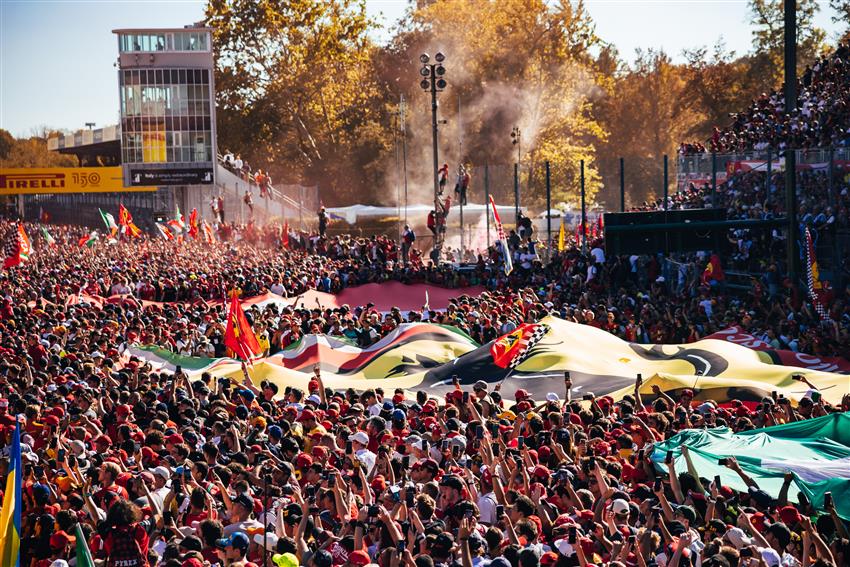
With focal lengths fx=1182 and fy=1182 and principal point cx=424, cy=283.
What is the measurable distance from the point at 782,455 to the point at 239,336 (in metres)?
10.4

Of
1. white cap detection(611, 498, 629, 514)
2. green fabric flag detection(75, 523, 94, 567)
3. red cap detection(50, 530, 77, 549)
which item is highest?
green fabric flag detection(75, 523, 94, 567)

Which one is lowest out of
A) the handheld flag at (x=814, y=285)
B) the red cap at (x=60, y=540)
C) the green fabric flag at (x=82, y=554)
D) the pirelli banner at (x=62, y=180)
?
the red cap at (x=60, y=540)

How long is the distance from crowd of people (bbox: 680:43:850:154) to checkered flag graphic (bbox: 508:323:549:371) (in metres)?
11.7

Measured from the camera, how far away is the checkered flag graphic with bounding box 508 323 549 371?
19.8 m

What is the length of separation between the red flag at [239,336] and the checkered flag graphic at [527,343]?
14.8 feet

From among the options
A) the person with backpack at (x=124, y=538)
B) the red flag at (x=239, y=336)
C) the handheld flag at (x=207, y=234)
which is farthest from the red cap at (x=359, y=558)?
the handheld flag at (x=207, y=234)

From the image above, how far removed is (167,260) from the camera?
1550 inches

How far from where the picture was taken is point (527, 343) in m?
19.9

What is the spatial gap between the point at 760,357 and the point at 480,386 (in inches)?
269

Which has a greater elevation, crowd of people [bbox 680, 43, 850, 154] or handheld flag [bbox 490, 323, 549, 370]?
crowd of people [bbox 680, 43, 850, 154]

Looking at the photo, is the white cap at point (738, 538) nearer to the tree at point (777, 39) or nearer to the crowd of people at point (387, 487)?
the crowd of people at point (387, 487)

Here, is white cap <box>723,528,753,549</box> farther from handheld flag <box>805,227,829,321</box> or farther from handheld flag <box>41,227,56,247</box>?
handheld flag <box>41,227,56,247</box>

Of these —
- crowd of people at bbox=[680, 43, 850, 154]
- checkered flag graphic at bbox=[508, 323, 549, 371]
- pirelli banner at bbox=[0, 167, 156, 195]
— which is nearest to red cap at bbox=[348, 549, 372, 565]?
checkered flag graphic at bbox=[508, 323, 549, 371]

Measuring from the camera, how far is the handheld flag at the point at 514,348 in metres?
19.8
